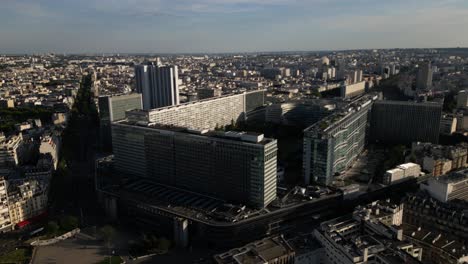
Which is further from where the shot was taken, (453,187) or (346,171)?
(346,171)

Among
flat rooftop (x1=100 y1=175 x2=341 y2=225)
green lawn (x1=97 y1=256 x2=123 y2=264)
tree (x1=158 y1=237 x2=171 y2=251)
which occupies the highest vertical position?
flat rooftop (x1=100 y1=175 x2=341 y2=225)

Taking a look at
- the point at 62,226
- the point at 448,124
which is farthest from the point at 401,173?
the point at 62,226

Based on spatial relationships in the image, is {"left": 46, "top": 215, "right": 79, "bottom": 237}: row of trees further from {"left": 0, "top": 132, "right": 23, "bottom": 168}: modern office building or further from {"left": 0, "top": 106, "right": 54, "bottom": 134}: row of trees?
{"left": 0, "top": 106, "right": 54, "bottom": 134}: row of trees

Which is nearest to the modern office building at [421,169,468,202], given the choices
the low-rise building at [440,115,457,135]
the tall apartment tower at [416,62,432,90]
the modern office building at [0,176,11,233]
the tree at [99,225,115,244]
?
the low-rise building at [440,115,457,135]

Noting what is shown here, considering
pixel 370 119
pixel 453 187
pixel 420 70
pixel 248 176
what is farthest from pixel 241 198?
pixel 420 70

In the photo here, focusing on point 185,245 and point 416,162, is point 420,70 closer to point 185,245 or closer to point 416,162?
point 416,162

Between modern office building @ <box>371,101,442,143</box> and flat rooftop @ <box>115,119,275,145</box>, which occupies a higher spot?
flat rooftop @ <box>115,119,275,145</box>
